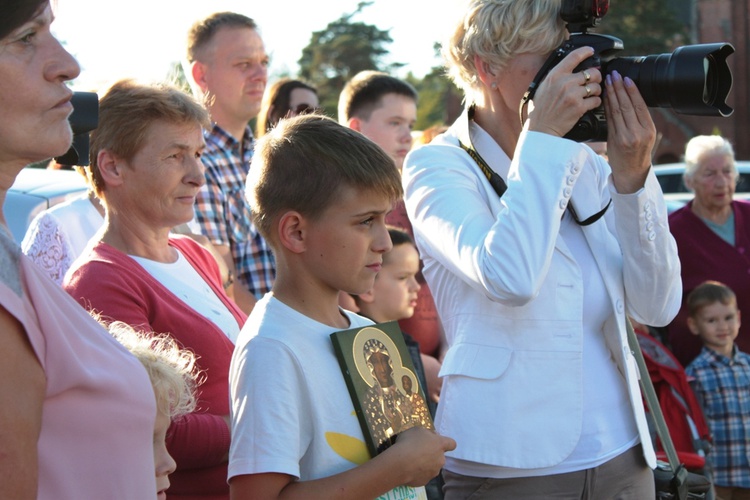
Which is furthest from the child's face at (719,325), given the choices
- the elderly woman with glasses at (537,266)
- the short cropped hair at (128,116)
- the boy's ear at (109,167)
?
the boy's ear at (109,167)

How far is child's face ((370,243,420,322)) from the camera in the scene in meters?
3.75

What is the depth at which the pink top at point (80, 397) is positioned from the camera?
4.44 ft

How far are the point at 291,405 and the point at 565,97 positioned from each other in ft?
3.22

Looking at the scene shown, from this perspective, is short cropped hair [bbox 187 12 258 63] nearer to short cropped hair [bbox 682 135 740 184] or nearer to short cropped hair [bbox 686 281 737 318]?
short cropped hair [bbox 686 281 737 318]

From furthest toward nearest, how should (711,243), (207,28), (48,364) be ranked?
(711,243), (207,28), (48,364)

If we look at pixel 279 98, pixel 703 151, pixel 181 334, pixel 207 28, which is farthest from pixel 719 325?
pixel 181 334

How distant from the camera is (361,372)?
1.92m

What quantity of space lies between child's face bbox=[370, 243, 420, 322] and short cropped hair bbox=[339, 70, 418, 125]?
115 centimetres

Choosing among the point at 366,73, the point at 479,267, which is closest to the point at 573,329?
the point at 479,267

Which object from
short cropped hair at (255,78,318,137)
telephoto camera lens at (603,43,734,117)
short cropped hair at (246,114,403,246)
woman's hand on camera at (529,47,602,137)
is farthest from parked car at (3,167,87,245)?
telephoto camera lens at (603,43,734,117)

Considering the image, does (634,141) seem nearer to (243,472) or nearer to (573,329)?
(573,329)

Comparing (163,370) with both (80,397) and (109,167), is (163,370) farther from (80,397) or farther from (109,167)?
(109,167)

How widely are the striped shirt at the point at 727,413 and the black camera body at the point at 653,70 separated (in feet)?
9.86

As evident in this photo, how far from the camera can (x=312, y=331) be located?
194 centimetres
